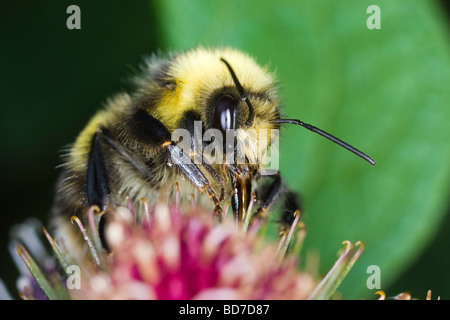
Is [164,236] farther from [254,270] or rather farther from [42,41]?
[42,41]

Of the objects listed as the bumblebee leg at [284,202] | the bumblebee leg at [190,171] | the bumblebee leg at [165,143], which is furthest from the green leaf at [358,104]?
the bumblebee leg at [190,171]

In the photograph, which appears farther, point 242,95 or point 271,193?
point 271,193

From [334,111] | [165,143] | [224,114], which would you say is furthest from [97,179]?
[334,111]

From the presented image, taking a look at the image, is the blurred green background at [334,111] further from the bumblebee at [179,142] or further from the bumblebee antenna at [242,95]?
the bumblebee antenna at [242,95]

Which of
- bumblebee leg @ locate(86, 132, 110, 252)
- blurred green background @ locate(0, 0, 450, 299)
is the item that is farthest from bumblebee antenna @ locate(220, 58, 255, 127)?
blurred green background @ locate(0, 0, 450, 299)

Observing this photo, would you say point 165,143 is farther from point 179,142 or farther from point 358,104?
point 358,104

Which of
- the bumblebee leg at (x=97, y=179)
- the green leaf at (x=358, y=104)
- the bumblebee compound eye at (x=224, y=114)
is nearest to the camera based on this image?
the bumblebee compound eye at (x=224, y=114)

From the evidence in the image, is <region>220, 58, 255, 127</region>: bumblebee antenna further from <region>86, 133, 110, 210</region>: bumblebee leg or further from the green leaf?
the green leaf
